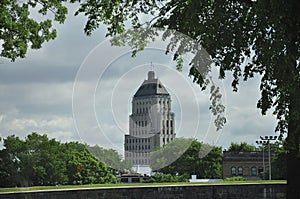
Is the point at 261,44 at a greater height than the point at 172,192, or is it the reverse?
the point at 261,44

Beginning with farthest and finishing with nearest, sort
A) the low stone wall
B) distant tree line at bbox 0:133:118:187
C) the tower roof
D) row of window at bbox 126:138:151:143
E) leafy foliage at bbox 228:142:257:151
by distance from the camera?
leafy foliage at bbox 228:142:257:151, distant tree line at bbox 0:133:118:187, the low stone wall, row of window at bbox 126:138:151:143, the tower roof

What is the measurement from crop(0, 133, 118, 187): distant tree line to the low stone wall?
33372 millimetres

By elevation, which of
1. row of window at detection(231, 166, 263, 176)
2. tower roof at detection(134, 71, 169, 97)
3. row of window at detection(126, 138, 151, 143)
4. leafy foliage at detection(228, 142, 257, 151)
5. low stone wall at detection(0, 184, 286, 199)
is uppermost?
leafy foliage at detection(228, 142, 257, 151)

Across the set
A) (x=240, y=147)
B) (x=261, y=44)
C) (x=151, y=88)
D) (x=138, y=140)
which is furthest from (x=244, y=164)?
(x=261, y=44)

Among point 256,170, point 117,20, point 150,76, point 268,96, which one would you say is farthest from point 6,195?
point 256,170

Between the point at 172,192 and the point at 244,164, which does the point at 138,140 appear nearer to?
the point at 172,192

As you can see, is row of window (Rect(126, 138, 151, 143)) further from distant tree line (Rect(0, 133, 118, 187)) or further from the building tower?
distant tree line (Rect(0, 133, 118, 187))

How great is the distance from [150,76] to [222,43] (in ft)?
22.9

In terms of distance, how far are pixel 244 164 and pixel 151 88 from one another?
62065 mm

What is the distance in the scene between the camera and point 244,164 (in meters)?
75.9

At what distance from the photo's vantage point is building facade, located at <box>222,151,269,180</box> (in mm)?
75250

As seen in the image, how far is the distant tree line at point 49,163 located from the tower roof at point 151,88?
38.7m

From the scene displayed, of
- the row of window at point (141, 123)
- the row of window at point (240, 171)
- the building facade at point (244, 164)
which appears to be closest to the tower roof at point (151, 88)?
the row of window at point (141, 123)

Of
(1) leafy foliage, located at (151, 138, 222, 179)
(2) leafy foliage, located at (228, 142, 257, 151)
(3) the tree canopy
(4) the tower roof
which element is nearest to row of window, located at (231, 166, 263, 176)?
(1) leafy foliage, located at (151, 138, 222, 179)
